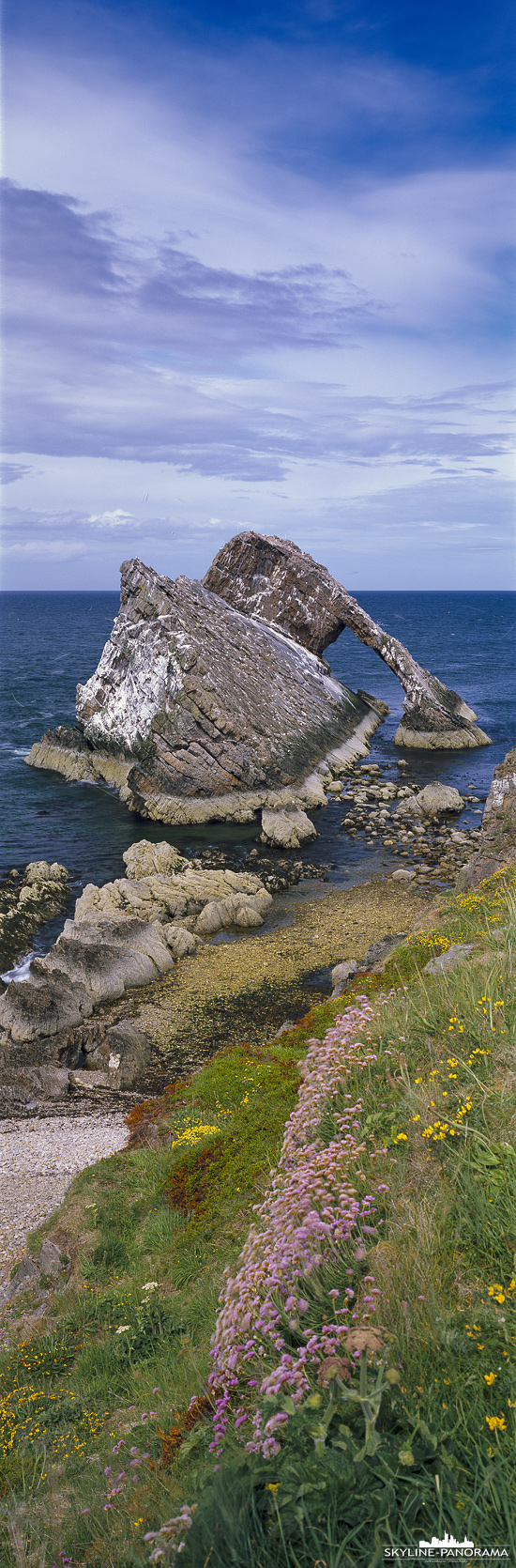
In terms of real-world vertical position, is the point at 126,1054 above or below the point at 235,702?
below

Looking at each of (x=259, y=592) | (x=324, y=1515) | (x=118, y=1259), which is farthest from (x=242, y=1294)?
(x=259, y=592)

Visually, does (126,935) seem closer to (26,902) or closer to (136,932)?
(136,932)

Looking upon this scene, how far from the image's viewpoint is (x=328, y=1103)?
6.27m

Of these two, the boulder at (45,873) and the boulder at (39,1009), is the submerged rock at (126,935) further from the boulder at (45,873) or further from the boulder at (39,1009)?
the boulder at (45,873)

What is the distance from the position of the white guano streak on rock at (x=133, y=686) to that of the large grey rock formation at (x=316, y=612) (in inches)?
513

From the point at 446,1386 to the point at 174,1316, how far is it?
4.69m

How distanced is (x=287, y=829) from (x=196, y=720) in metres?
8.51

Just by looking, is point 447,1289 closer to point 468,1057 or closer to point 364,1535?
point 364,1535

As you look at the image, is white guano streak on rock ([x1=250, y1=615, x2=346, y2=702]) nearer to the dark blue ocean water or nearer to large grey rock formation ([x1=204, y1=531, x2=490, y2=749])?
large grey rock formation ([x1=204, y1=531, x2=490, y2=749])

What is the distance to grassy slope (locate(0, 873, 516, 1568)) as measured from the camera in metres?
2.84

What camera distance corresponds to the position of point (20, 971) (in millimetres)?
22984

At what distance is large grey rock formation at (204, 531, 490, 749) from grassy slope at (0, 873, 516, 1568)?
43024mm

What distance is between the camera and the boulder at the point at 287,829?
33.6 m

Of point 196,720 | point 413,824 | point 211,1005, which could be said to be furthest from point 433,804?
point 211,1005
